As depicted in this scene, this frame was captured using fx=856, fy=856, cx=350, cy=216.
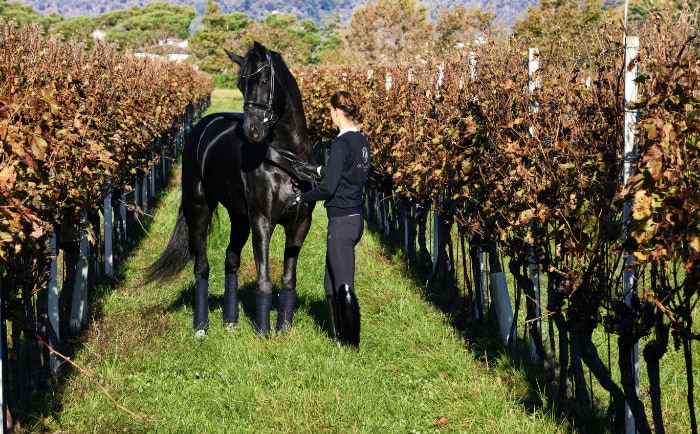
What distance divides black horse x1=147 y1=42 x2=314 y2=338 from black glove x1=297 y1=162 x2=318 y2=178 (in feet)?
0.04

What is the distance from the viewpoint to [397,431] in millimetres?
5898

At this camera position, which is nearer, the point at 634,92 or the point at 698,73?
the point at 698,73

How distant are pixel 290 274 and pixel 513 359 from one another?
7.17ft

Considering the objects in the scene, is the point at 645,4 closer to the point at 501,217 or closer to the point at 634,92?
the point at 634,92

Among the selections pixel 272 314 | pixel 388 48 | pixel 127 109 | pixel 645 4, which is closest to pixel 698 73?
pixel 645 4

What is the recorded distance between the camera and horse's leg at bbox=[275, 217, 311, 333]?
25.9 feet

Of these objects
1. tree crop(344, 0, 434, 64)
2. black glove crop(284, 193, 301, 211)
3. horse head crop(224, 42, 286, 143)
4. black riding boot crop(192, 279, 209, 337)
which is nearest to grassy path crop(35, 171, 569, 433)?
black riding boot crop(192, 279, 209, 337)

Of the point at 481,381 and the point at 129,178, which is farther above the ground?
the point at 129,178

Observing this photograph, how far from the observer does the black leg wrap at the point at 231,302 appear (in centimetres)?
847

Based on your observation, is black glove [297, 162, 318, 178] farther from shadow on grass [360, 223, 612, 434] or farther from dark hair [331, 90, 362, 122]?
shadow on grass [360, 223, 612, 434]

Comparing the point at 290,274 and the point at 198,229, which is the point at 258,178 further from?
the point at 198,229

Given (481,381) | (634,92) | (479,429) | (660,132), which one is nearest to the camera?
(660,132)

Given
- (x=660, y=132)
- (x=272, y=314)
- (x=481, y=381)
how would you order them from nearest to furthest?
(x=660, y=132), (x=481, y=381), (x=272, y=314)

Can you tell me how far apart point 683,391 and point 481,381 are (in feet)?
5.25
